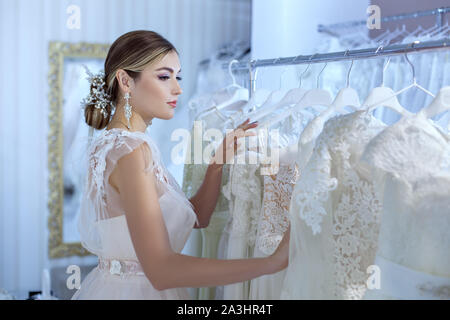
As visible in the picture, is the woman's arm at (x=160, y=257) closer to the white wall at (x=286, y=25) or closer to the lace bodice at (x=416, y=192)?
the lace bodice at (x=416, y=192)

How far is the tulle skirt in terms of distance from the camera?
128 cm

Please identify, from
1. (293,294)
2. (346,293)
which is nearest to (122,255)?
(293,294)

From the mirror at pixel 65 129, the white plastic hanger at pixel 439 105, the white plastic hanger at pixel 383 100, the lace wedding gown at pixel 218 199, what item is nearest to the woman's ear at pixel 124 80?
the lace wedding gown at pixel 218 199

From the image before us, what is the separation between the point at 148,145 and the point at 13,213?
204 cm

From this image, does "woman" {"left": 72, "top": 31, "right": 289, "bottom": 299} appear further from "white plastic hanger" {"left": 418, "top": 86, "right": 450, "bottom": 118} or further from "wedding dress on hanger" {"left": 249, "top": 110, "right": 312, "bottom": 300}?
"white plastic hanger" {"left": 418, "top": 86, "right": 450, "bottom": 118}

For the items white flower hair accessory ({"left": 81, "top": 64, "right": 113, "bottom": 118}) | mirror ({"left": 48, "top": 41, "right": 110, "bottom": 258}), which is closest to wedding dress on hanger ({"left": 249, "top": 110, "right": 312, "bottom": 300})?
white flower hair accessory ({"left": 81, "top": 64, "right": 113, "bottom": 118})

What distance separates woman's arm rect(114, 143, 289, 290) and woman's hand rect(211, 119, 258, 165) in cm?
37

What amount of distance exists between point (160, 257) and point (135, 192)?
16cm

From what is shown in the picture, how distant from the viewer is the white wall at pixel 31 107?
113 inches

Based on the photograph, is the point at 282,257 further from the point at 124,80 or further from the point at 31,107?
the point at 31,107

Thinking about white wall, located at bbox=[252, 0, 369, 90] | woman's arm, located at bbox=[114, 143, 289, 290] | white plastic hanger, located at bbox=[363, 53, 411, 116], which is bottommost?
woman's arm, located at bbox=[114, 143, 289, 290]

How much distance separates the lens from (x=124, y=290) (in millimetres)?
1283

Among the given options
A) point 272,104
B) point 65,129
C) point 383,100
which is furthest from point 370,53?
point 65,129
